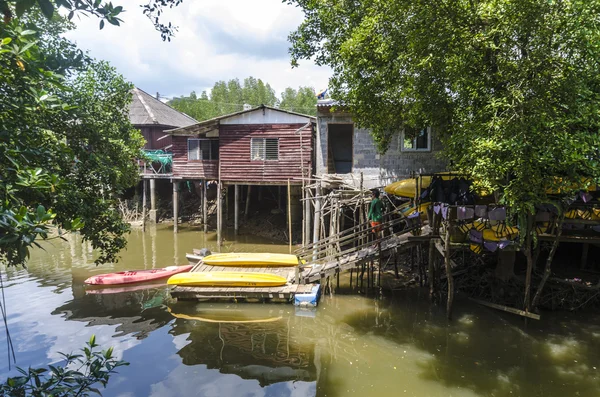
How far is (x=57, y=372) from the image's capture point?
3.03 metres

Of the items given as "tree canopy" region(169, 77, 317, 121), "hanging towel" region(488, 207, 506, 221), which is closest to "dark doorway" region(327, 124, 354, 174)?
"hanging towel" region(488, 207, 506, 221)

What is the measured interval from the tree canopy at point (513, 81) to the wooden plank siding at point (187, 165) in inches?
484

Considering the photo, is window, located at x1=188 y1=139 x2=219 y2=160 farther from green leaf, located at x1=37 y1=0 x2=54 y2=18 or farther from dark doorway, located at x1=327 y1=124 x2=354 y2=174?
green leaf, located at x1=37 y1=0 x2=54 y2=18

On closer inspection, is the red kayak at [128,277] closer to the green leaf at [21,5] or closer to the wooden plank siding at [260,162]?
the wooden plank siding at [260,162]

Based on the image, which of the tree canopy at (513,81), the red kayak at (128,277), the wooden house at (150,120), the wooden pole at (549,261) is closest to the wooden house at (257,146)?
the red kayak at (128,277)

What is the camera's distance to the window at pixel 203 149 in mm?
19812

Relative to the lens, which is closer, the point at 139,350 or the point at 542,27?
the point at 542,27

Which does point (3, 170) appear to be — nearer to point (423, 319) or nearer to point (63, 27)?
point (63, 27)

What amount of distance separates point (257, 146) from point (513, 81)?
1282 centimetres

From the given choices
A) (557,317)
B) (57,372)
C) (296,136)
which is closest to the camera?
(57,372)

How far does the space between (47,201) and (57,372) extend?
3.95 m

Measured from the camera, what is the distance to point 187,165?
2025 centimetres

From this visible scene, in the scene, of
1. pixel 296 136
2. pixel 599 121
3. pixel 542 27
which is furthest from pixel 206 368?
pixel 296 136

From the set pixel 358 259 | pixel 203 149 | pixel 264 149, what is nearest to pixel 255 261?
pixel 358 259
